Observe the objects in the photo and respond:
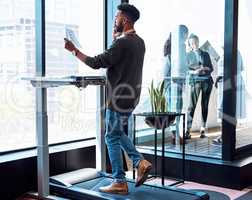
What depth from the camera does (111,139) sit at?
3.51 meters

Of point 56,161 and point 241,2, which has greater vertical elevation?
point 241,2

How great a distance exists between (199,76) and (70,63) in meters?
1.61

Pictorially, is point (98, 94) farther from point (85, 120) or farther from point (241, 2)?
point (241, 2)

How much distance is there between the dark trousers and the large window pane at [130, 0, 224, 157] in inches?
1.5

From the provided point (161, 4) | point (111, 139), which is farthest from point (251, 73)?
point (111, 139)

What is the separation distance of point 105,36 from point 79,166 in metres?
1.65

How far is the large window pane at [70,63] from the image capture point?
4.32 metres

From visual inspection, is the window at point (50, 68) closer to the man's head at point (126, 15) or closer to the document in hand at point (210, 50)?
the man's head at point (126, 15)

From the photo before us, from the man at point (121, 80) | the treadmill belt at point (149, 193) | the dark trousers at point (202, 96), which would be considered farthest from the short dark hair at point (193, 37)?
the treadmill belt at point (149, 193)

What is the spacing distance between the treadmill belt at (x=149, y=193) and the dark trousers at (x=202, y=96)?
1243 mm

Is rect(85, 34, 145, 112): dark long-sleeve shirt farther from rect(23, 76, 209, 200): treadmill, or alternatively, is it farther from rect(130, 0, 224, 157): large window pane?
rect(130, 0, 224, 157): large window pane

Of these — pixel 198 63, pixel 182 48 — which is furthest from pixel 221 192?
pixel 182 48

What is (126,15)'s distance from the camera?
347cm

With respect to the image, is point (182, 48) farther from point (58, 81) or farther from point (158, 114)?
point (58, 81)
